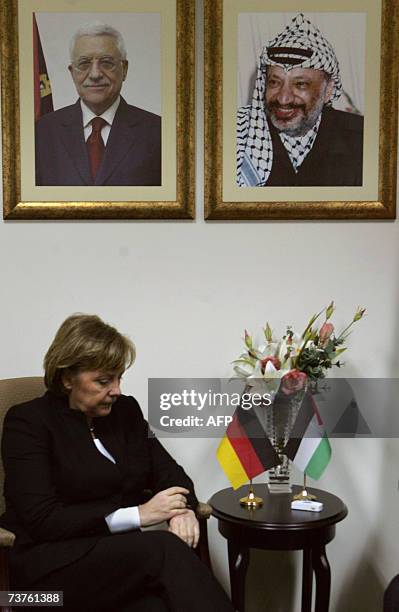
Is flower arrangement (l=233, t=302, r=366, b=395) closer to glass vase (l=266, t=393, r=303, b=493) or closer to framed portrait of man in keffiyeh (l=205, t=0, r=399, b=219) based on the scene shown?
glass vase (l=266, t=393, r=303, b=493)

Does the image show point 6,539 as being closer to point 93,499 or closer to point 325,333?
point 93,499

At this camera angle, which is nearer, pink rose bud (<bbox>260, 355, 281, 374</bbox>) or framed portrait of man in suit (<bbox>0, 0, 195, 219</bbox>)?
pink rose bud (<bbox>260, 355, 281, 374</bbox>)

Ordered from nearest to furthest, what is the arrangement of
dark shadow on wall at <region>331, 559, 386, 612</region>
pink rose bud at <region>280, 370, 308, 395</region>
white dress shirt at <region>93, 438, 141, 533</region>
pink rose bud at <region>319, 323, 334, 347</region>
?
1. white dress shirt at <region>93, 438, 141, 533</region>
2. pink rose bud at <region>280, 370, 308, 395</region>
3. pink rose bud at <region>319, 323, 334, 347</region>
4. dark shadow on wall at <region>331, 559, 386, 612</region>

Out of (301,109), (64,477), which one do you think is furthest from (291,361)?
(301,109)

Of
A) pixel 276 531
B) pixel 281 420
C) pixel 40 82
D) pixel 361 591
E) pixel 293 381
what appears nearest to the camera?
pixel 276 531

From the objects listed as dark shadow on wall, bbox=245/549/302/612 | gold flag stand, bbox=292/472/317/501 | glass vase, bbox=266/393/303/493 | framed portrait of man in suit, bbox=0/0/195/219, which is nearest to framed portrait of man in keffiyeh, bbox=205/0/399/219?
framed portrait of man in suit, bbox=0/0/195/219

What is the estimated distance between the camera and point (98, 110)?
2.94 m

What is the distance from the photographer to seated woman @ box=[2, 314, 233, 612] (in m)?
2.08

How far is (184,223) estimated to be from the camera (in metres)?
2.97

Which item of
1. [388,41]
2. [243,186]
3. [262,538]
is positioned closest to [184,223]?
[243,186]

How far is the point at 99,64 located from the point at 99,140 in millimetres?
300

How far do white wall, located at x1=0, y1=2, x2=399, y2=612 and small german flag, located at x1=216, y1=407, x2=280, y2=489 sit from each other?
1.20 ft

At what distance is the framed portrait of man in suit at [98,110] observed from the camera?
2.90 m

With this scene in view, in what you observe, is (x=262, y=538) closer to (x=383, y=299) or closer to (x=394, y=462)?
(x=394, y=462)
